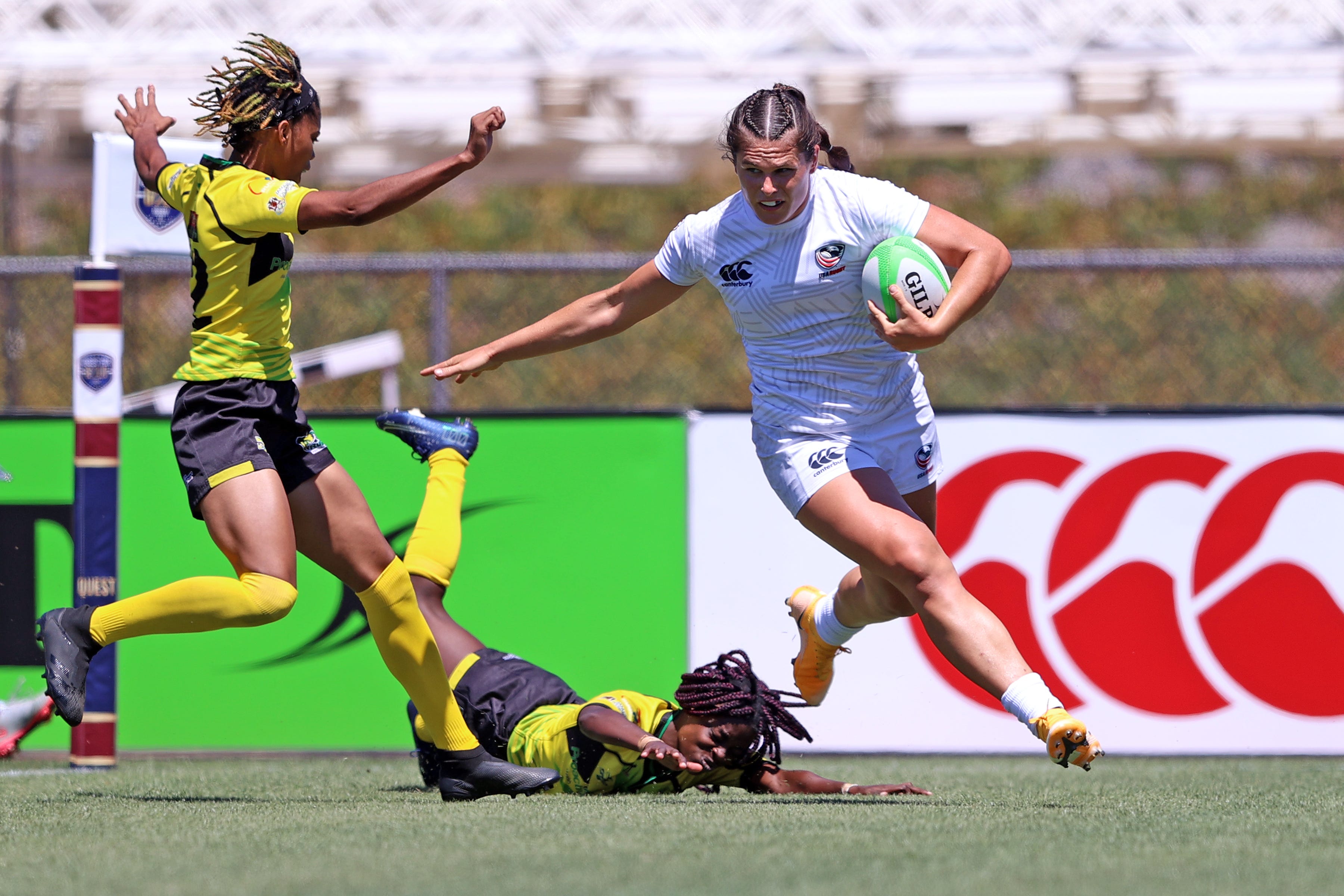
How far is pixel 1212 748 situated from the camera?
6.11m

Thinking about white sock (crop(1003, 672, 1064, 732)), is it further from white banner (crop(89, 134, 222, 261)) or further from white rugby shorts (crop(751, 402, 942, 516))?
white banner (crop(89, 134, 222, 261))

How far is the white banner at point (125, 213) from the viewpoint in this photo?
578cm

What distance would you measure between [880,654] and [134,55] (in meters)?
9.03

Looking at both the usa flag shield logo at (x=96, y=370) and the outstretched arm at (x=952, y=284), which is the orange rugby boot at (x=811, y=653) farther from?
the usa flag shield logo at (x=96, y=370)

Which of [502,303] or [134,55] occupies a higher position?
[134,55]

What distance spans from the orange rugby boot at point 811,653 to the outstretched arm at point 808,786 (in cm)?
38

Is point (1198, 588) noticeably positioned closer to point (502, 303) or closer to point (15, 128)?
point (502, 303)

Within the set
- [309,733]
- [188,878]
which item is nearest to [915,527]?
[188,878]

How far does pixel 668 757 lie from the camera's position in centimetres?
441

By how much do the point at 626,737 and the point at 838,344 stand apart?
125cm

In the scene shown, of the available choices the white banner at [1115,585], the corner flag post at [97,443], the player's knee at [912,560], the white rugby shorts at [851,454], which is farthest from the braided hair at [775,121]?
the corner flag post at [97,443]

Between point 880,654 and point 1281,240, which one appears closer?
point 880,654

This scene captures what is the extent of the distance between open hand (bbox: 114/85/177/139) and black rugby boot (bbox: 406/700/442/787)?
1.90 meters

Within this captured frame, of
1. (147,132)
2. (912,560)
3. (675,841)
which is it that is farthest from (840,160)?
(675,841)
